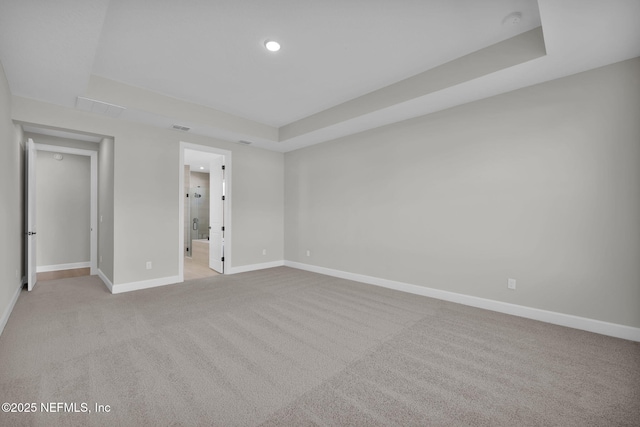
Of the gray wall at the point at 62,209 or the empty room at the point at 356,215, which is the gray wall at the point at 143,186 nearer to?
the empty room at the point at 356,215

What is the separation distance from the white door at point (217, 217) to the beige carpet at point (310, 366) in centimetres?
217

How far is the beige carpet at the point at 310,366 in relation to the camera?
66.2 inches

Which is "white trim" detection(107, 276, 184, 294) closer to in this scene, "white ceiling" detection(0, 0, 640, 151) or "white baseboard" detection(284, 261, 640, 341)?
"white ceiling" detection(0, 0, 640, 151)

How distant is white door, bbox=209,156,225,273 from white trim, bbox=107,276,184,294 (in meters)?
1.02

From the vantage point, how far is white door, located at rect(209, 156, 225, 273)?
18.5 feet

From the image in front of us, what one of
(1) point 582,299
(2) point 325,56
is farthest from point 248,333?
(1) point 582,299

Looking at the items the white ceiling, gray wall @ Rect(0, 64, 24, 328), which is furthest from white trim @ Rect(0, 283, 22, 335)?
the white ceiling

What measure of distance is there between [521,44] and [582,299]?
265 centimetres

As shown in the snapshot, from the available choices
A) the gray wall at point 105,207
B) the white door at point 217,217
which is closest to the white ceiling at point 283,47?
the gray wall at point 105,207

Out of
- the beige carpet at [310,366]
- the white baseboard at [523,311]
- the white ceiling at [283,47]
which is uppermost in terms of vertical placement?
the white ceiling at [283,47]

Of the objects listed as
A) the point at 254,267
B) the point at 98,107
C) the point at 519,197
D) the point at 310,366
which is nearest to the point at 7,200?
the point at 98,107

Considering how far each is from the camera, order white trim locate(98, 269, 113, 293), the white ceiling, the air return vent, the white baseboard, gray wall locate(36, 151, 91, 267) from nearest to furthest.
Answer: the white ceiling
the white baseboard
the air return vent
white trim locate(98, 269, 113, 293)
gray wall locate(36, 151, 91, 267)

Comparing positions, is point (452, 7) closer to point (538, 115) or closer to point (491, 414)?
point (538, 115)

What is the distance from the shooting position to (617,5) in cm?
200
